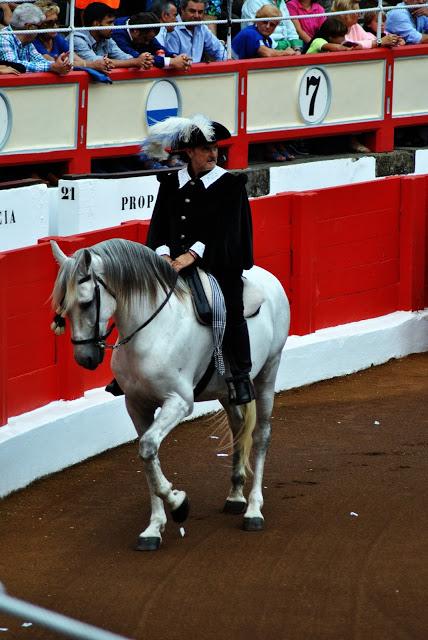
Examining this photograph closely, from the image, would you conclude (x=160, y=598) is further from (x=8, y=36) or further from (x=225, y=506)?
(x=8, y=36)

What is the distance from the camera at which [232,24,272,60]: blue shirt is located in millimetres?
13758

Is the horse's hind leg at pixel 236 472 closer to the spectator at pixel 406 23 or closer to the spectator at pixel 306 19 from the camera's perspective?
the spectator at pixel 306 19

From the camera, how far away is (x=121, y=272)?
6191 millimetres

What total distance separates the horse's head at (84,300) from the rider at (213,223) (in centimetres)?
58

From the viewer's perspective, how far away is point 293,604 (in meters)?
5.74

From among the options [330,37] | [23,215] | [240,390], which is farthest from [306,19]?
[240,390]

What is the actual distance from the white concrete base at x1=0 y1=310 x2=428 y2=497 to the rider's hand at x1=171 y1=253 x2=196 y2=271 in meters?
1.57

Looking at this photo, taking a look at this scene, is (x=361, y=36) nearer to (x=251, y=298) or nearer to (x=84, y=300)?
(x=251, y=298)

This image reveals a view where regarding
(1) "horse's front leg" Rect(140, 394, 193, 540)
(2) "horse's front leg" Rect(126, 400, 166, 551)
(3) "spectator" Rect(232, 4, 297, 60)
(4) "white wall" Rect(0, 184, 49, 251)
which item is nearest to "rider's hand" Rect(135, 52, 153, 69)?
(3) "spectator" Rect(232, 4, 297, 60)

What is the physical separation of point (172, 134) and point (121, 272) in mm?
832

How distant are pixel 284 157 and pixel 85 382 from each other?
6.14 meters

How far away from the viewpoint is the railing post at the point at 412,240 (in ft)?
38.6

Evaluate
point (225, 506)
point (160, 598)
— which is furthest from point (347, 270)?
point (160, 598)

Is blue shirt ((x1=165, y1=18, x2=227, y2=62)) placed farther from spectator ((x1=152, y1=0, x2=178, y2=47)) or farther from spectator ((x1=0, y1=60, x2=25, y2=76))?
spectator ((x1=0, y1=60, x2=25, y2=76))
